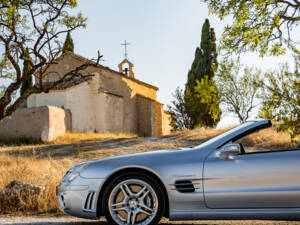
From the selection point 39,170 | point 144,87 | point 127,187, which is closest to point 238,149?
point 127,187

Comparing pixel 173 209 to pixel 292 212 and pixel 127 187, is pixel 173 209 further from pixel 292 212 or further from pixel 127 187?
pixel 292 212

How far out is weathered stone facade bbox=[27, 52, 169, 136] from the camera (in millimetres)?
28922

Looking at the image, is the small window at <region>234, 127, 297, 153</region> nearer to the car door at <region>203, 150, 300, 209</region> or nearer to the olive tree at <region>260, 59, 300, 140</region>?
the olive tree at <region>260, 59, 300, 140</region>

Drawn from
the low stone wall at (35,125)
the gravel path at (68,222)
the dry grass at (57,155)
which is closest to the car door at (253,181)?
the gravel path at (68,222)

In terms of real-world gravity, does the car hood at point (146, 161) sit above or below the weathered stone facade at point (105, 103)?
below

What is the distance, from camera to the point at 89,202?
4.45 m

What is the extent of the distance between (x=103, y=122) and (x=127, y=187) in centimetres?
2684

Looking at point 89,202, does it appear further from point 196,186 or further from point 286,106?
point 286,106

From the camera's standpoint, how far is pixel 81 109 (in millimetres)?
29531

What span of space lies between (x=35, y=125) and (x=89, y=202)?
2227cm

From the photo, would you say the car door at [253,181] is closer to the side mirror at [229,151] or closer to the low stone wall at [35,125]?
the side mirror at [229,151]

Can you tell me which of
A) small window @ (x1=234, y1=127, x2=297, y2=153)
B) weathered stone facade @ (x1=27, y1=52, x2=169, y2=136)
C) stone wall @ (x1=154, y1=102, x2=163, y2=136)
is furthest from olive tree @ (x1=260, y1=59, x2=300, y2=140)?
stone wall @ (x1=154, y1=102, x2=163, y2=136)

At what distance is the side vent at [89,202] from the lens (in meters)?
4.44

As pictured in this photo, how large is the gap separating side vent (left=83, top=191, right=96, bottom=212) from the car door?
1.30 m
